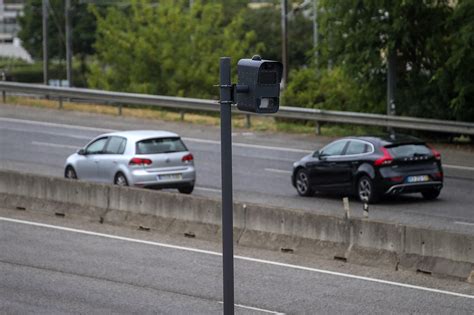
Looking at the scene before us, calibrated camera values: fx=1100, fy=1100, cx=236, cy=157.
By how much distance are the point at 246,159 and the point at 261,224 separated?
12.3m

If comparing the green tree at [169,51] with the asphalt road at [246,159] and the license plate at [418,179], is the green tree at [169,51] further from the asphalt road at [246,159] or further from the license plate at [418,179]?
the license plate at [418,179]

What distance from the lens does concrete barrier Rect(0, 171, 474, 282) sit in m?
16.5

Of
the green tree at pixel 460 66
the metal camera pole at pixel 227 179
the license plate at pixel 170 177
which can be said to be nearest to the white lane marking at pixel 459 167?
the green tree at pixel 460 66

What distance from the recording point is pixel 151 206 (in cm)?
2095

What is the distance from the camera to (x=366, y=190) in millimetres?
24016

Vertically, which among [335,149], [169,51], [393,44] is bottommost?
[335,149]

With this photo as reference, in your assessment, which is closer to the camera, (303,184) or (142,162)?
(142,162)

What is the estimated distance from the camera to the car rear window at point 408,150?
77.7 feet

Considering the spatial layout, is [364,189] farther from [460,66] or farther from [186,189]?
[460,66]

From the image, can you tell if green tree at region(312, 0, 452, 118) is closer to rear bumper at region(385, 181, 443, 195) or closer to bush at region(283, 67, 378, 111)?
bush at region(283, 67, 378, 111)

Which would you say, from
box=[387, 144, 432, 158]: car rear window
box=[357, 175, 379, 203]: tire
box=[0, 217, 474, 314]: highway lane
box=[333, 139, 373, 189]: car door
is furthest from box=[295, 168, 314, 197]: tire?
box=[0, 217, 474, 314]: highway lane

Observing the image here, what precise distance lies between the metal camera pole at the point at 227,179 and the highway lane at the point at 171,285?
368 centimetres

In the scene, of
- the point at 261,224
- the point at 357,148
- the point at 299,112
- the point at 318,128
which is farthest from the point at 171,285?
the point at 318,128

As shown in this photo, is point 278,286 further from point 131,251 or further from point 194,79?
point 194,79
